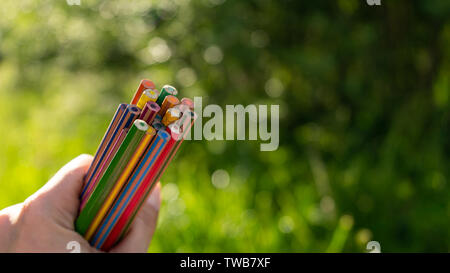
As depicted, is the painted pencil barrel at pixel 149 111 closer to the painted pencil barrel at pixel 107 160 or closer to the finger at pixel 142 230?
the painted pencil barrel at pixel 107 160

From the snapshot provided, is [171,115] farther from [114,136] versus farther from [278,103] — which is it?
[278,103]

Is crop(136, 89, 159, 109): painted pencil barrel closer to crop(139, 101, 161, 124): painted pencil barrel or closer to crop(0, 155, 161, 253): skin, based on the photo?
crop(139, 101, 161, 124): painted pencil barrel

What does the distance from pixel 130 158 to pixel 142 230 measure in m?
0.13

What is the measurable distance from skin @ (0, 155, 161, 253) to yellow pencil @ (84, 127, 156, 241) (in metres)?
0.02

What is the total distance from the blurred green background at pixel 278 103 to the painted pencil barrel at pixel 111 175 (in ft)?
1.83

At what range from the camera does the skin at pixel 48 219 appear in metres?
0.46

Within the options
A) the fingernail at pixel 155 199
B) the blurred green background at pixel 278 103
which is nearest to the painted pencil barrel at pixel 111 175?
the fingernail at pixel 155 199

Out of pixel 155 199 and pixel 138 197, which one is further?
pixel 155 199

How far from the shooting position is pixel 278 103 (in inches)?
52.5

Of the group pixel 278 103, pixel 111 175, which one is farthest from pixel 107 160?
pixel 278 103

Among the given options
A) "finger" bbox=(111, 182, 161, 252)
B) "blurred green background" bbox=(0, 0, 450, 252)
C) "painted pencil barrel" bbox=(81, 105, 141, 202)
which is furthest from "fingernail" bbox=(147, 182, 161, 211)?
"blurred green background" bbox=(0, 0, 450, 252)

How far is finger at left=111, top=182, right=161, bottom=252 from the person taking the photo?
0.51 m

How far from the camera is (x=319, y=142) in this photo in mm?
1374

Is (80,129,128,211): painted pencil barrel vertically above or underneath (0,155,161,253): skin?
above
